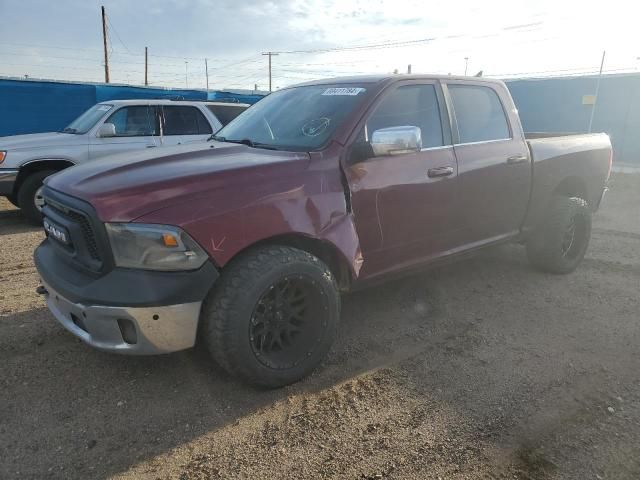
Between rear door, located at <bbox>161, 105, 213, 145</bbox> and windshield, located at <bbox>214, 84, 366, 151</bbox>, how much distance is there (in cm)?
448

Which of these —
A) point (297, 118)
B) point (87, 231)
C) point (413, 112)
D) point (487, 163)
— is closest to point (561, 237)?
point (487, 163)

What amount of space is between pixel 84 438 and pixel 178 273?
0.95 metres

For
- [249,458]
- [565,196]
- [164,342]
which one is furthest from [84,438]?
[565,196]

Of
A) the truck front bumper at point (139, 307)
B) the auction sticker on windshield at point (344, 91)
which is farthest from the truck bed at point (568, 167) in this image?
the truck front bumper at point (139, 307)

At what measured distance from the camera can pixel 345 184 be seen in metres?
3.09

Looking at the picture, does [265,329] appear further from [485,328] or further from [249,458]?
[485,328]

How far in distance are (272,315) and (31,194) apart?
6.00 meters

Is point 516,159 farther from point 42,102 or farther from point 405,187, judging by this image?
point 42,102

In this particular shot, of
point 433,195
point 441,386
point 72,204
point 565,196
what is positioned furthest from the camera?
point 565,196

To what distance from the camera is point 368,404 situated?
9.16 ft

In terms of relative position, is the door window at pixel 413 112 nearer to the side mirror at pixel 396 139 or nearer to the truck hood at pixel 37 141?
the side mirror at pixel 396 139

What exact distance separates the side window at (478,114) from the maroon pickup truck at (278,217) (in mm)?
16

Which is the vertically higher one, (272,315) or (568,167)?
(568,167)

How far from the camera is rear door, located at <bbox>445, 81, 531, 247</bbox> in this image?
3875 mm
